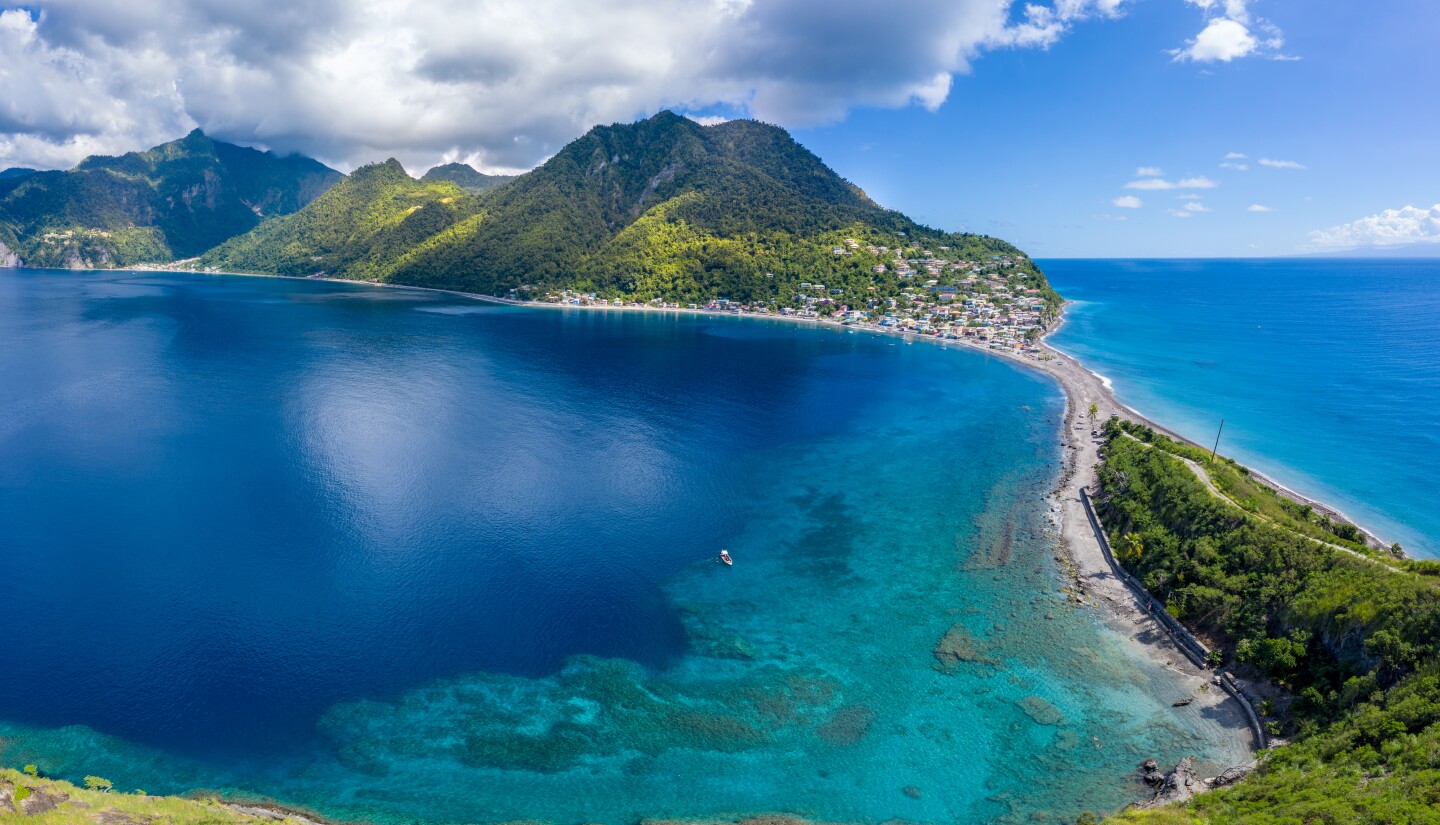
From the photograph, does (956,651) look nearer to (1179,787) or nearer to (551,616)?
(1179,787)

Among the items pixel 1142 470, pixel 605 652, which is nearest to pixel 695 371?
pixel 1142 470

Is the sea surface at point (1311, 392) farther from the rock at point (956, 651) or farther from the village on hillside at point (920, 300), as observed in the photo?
the rock at point (956, 651)

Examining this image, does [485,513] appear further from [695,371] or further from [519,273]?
[519,273]

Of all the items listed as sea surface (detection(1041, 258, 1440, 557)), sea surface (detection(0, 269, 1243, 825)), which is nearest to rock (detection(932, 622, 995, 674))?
sea surface (detection(0, 269, 1243, 825))

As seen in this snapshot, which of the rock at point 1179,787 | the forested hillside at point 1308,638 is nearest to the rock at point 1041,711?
the rock at point 1179,787

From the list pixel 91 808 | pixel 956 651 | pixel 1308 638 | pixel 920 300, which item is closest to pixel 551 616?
pixel 91 808

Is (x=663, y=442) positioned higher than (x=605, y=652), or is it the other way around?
(x=663, y=442)
